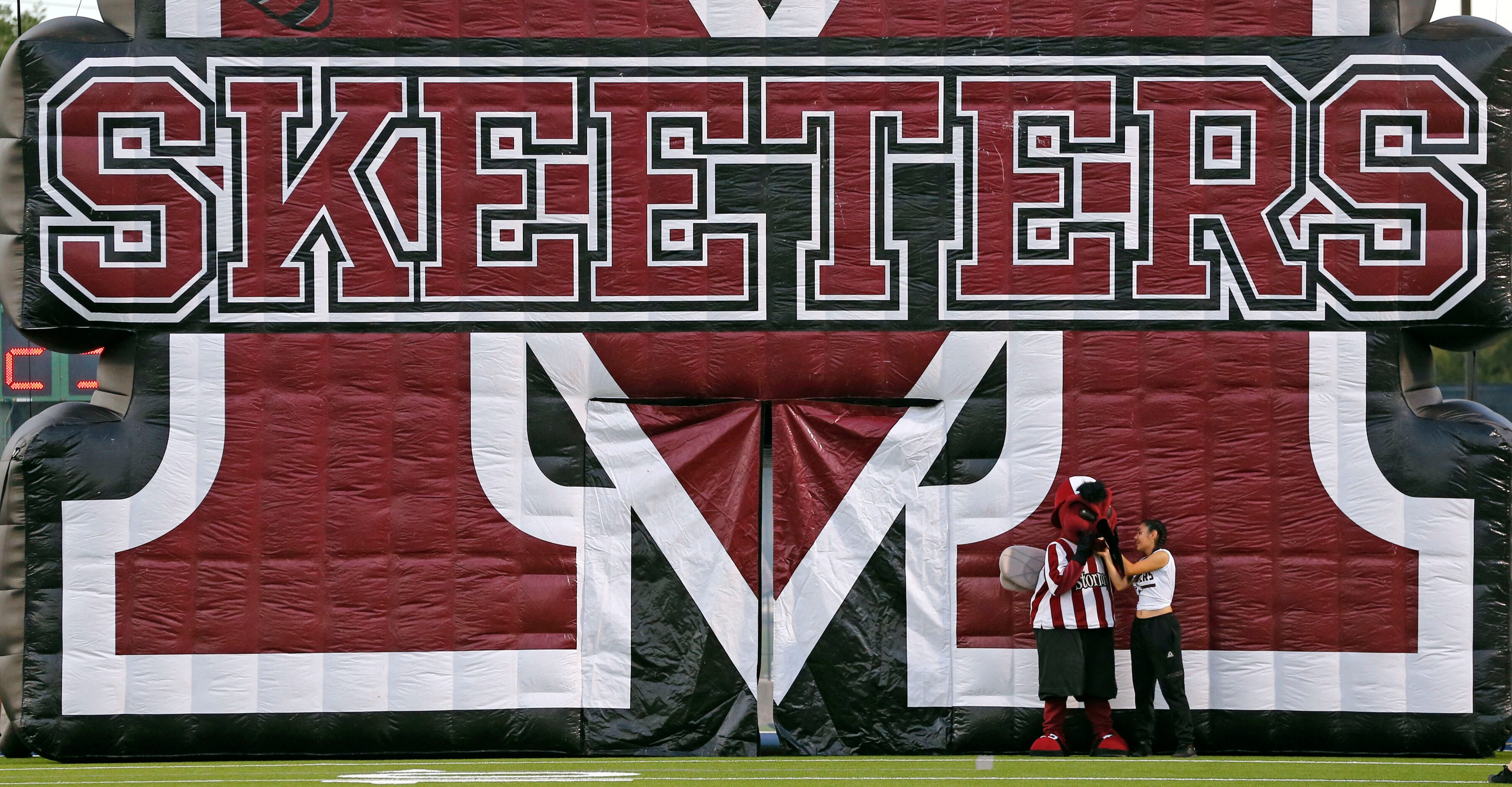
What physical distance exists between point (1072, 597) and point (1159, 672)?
47cm

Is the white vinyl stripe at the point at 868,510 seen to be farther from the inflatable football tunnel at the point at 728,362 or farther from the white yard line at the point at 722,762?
the white yard line at the point at 722,762

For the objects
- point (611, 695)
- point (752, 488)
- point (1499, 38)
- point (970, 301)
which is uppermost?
point (1499, 38)

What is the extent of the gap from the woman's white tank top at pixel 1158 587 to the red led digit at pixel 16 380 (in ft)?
30.2

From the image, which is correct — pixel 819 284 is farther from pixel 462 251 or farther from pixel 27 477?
pixel 27 477

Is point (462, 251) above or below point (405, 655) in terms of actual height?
above

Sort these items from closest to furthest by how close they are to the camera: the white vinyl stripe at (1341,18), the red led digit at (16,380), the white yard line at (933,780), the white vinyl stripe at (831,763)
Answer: the white yard line at (933,780)
the white vinyl stripe at (831,763)
the white vinyl stripe at (1341,18)
the red led digit at (16,380)

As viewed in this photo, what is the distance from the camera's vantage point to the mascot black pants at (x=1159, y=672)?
23.4 feet

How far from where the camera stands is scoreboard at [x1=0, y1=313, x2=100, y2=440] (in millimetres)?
13250

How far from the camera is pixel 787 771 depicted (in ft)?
22.2

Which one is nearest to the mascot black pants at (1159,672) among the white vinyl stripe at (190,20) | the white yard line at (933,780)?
the white yard line at (933,780)

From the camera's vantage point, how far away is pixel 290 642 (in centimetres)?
740

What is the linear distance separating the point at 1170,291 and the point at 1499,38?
5.85 feet

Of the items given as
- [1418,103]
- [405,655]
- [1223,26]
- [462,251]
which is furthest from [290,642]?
[1418,103]

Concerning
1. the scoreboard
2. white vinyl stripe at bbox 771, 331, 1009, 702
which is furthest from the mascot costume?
the scoreboard
